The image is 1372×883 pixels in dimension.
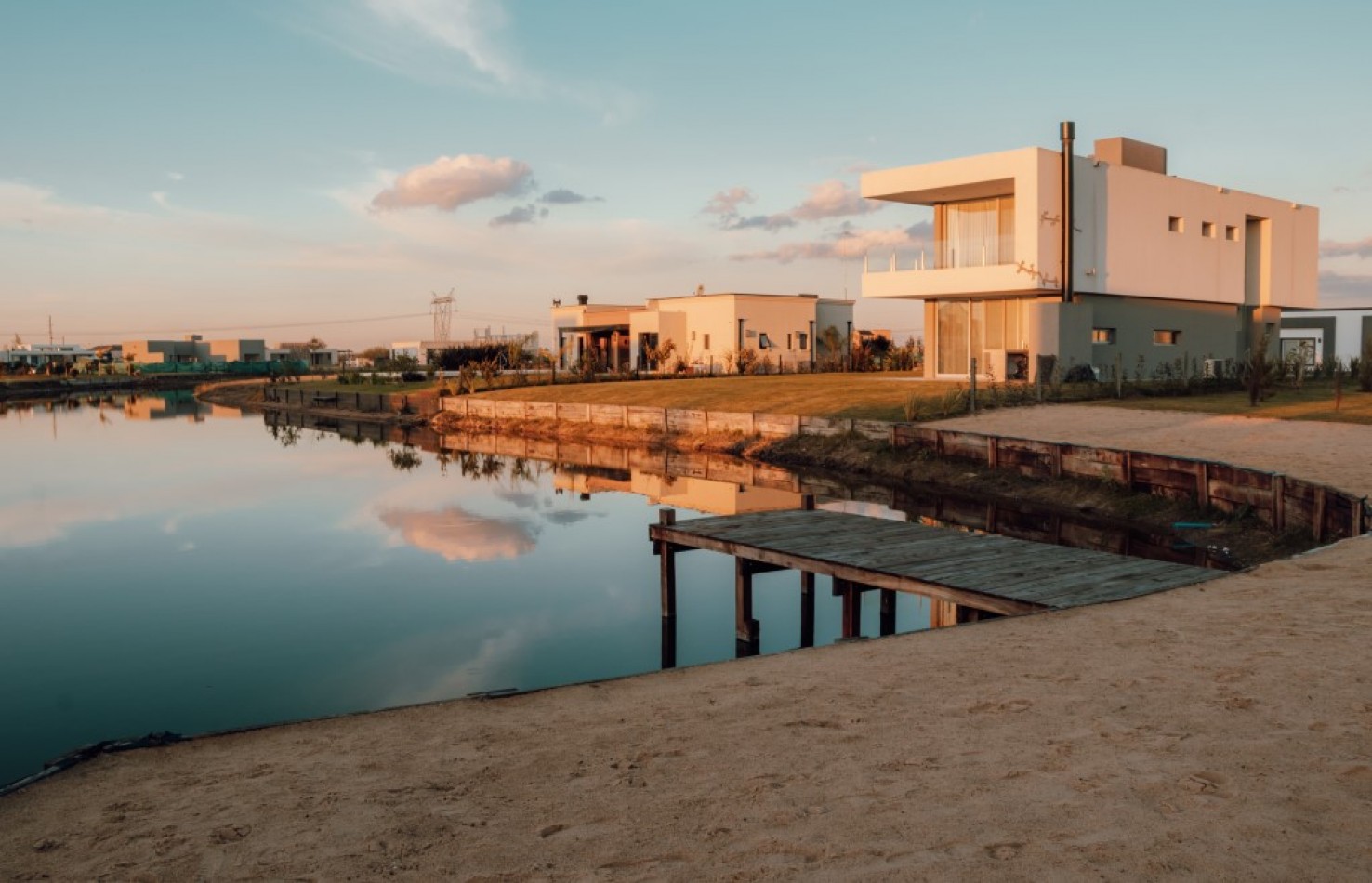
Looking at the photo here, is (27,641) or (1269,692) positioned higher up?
(1269,692)

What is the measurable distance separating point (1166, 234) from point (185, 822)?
39.2 m

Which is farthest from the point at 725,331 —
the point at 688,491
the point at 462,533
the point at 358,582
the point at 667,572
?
the point at 667,572

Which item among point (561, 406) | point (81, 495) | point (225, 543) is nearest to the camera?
point (225, 543)

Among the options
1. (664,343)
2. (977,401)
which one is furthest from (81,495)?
(664,343)

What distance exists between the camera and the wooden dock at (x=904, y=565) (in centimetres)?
966

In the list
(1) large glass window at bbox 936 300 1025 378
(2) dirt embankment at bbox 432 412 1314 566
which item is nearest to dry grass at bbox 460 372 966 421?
(1) large glass window at bbox 936 300 1025 378

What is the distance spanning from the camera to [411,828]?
481cm

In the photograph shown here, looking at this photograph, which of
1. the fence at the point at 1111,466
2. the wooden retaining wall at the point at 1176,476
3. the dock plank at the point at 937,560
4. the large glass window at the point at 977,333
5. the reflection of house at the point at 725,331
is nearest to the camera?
the dock plank at the point at 937,560

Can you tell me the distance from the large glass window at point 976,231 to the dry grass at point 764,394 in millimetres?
4209

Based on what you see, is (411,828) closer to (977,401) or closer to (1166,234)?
(977,401)

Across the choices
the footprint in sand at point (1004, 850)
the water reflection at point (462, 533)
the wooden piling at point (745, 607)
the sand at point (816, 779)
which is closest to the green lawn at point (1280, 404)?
the water reflection at point (462, 533)

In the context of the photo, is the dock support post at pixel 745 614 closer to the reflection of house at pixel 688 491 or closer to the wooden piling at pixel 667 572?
the wooden piling at pixel 667 572

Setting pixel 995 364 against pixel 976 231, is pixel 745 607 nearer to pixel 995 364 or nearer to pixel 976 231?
pixel 995 364

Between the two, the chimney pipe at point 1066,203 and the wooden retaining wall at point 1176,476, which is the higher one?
the chimney pipe at point 1066,203
